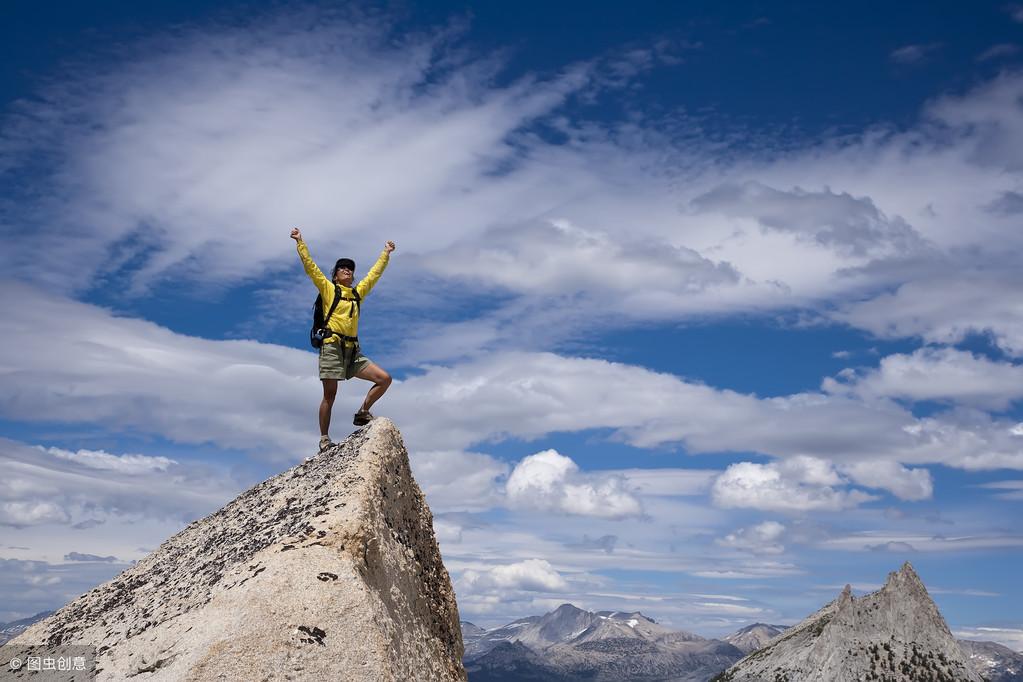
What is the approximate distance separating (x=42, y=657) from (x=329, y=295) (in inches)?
307

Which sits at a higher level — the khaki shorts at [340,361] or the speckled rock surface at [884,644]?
the khaki shorts at [340,361]

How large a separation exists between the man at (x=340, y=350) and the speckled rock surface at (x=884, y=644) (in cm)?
15921

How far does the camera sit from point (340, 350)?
17641 mm

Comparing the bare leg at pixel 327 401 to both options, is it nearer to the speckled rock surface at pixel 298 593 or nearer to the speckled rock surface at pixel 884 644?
the speckled rock surface at pixel 298 593

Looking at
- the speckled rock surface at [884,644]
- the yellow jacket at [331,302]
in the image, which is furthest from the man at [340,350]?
the speckled rock surface at [884,644]

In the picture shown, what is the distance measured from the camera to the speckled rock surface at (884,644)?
6078 inches

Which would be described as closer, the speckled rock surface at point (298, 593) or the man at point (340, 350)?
the speckled rock surface at point (298, 593)

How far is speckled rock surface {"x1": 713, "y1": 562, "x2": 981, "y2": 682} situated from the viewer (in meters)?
154

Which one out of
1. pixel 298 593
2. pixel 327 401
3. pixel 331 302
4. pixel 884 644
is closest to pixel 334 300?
pixel 331 302

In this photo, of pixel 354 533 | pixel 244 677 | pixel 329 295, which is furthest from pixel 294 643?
pixel 329 295

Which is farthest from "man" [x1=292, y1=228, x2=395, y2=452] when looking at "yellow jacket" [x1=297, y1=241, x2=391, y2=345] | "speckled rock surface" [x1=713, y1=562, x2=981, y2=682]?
"speckled rock surface" [x1=713, y1=562, x2=981, y2=682]

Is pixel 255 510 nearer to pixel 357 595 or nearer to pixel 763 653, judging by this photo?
pixel 357 595

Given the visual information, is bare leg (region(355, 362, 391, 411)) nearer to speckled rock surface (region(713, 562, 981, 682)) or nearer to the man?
the man

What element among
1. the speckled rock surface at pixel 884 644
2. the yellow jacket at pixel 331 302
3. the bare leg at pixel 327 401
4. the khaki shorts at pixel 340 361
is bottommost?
the speckled rock surface at pixel 884 644
